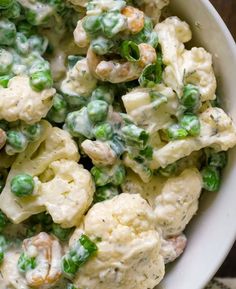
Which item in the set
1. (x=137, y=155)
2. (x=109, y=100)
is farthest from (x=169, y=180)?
(x=109, y=100)

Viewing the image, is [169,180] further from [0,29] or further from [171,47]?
[0,29]

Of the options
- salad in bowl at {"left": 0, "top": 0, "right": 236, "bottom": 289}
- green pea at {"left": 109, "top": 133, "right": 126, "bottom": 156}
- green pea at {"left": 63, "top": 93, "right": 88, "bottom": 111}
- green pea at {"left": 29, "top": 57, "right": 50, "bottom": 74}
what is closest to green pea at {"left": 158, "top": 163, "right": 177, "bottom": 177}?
salad in bowl at {"left": 0, "top": 0, "right": 236, "bottom": 289}

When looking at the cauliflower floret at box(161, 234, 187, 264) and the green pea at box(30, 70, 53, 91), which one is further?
the cauliflower floret at box(161, 234, 187, 264)

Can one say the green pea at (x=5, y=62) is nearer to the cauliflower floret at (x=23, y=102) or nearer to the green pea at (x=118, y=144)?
the cauliflower floret at (x=23, y=102)

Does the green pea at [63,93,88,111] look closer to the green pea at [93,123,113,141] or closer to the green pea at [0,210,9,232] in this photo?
the green pea at [93,123,113,141]

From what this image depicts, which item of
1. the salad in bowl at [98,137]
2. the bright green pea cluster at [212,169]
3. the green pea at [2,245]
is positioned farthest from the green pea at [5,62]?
the bright green pea cluster at [212,169]

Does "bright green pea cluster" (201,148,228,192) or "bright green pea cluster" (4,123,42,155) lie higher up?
"bright green pea cluster" (201,148,228,192)

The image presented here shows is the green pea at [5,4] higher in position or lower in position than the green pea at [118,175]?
higher
